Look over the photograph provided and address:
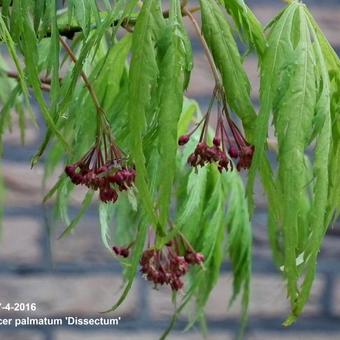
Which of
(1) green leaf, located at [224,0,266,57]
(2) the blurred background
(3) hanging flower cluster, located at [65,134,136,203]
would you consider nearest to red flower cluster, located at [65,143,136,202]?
(3) hanging flower cluster, located at [65,134,136,203]

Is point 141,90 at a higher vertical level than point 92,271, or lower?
higher

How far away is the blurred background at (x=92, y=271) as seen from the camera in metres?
1.49

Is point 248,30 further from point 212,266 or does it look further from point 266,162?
point 212,266

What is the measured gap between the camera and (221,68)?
1.67 ft

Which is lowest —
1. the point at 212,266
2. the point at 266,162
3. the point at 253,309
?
the point at 253,309

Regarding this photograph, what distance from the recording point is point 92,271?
1.51m

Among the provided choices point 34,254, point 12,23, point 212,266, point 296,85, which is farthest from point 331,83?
point 34,254

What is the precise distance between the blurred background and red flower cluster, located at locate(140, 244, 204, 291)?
0.74 meters

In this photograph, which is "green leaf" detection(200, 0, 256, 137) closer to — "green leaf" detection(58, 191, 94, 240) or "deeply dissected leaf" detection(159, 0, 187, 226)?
"deeply dissected leaf" detection(159, 0, 187, 226)

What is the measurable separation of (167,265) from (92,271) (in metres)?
0.79

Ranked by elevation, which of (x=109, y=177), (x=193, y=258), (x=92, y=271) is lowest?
(x=92, y=271)

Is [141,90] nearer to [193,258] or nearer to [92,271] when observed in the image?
[193,258]

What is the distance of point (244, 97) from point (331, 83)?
69 millimetres

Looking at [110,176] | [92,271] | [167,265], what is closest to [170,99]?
[110,176]
